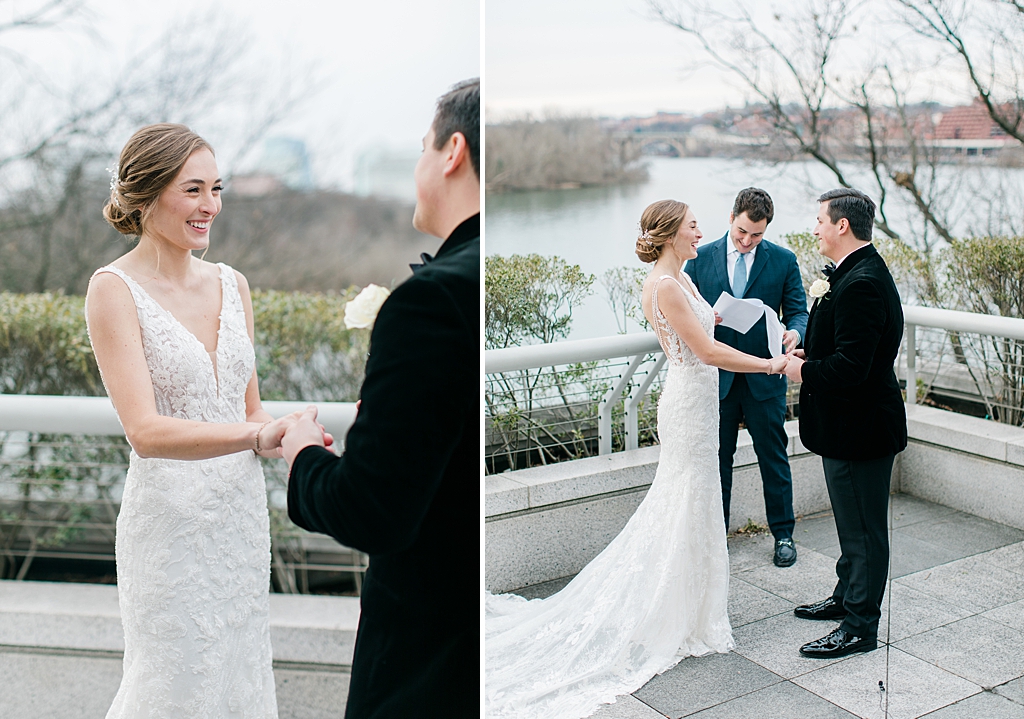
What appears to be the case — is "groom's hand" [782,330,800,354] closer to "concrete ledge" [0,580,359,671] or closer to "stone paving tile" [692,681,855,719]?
"stone paving tile" [692,681,855,719]

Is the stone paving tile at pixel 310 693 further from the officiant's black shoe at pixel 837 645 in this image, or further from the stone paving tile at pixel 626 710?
the officiant's black shoe at pixel 837 645

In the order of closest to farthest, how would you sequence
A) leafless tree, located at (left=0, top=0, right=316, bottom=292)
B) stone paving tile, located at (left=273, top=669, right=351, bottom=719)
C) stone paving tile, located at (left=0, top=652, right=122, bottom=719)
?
stone paving tile, located at (left=0, top=652, right=122, bottom=719) < stone paving tile, located at (left=273, top=669, right=351, bottom=719) < leafless tree, located at (left=0, top=0, right=316, bottom=292)

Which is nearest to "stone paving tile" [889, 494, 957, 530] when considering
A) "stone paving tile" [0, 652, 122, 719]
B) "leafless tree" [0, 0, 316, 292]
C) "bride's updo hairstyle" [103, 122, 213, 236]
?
"bride's updo hairstyle" [103, 122, 213, 236]

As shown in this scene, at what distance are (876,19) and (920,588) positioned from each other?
124cm

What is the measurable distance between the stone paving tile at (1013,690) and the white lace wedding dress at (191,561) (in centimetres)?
162

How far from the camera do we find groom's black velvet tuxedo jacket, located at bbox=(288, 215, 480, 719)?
1025 mm

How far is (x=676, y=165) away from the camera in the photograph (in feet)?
5.58

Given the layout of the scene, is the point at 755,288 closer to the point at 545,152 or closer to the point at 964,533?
the point at 545,152

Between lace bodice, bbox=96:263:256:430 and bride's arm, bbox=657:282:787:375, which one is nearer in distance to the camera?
lace bodice, bbox=96:263:256:430

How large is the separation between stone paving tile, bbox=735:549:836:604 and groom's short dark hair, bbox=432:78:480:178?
1.13 m

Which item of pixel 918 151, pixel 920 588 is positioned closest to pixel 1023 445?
pixel 920 588

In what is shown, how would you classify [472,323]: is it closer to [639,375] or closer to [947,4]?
[639,375]

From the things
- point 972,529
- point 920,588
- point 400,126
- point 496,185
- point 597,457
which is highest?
point 400,126

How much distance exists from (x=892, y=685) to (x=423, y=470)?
1353 millimetres
